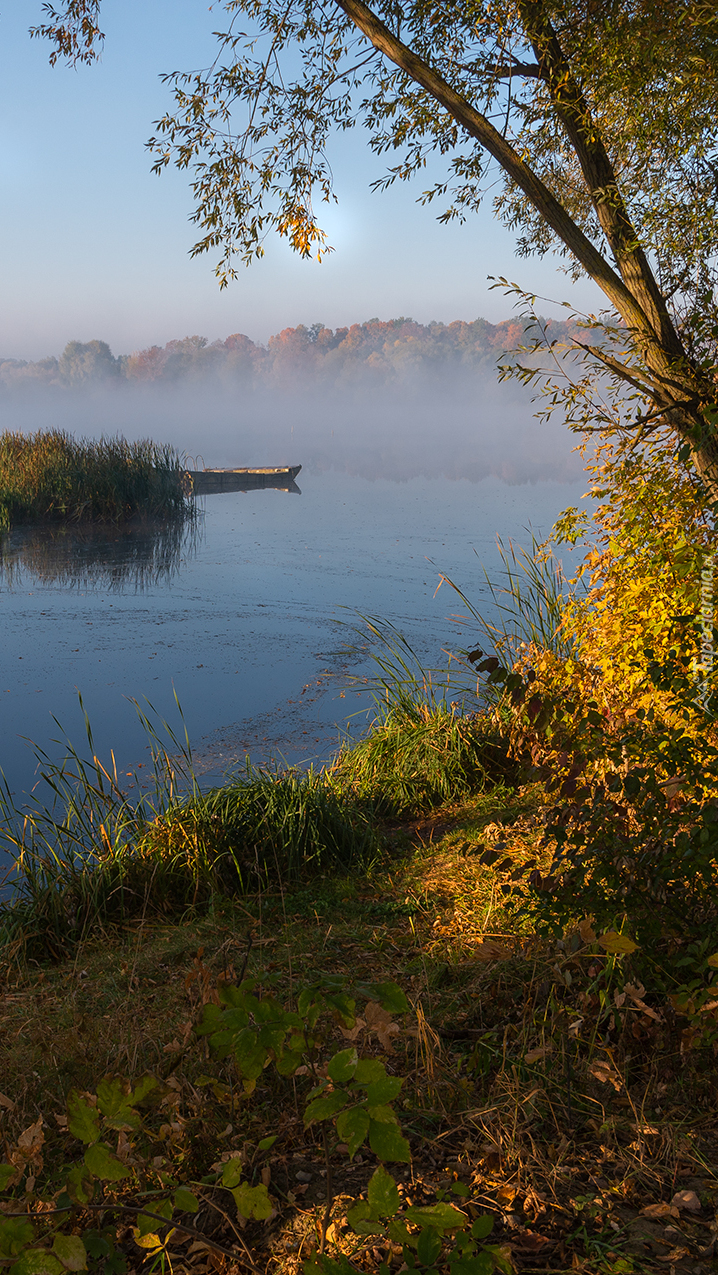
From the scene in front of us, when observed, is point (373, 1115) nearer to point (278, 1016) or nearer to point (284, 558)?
point (278, 1016)

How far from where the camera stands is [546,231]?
8141mm

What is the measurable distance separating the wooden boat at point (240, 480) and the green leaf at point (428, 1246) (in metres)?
22.3

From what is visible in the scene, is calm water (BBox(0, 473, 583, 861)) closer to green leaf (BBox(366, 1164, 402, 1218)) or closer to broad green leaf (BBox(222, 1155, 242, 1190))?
broad green leaf (BBox(222, 1155, 242, 1190))

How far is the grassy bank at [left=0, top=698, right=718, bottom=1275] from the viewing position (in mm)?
1369

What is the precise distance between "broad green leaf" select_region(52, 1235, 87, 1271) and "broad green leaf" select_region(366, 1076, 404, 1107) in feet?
1.55

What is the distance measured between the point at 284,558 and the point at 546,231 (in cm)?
677

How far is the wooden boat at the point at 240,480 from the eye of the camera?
23.3m

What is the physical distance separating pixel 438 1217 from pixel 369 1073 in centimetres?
20

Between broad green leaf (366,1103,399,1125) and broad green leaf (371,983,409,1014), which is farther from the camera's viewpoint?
broad green leaf (371,983,409,1014)

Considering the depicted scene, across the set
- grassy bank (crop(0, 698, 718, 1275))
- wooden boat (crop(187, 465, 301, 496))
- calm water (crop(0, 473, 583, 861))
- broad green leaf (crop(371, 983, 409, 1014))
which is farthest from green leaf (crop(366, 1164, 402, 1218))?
wooden boat (crop(187, 465, 301, 496))

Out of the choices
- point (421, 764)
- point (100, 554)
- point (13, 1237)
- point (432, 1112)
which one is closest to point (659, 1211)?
point (432, 1112)

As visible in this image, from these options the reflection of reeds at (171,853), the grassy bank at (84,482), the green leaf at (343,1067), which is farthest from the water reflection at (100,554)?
the green leaf at (343,1067)

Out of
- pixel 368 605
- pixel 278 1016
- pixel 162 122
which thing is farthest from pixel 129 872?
pixel 368 605

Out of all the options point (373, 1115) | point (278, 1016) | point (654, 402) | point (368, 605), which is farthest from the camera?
point (368, 605)
